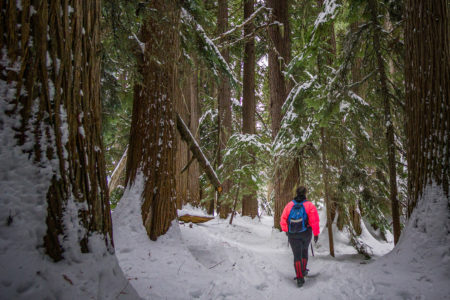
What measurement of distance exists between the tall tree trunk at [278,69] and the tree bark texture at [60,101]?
19.8ft

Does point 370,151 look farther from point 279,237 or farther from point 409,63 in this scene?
point 279,237

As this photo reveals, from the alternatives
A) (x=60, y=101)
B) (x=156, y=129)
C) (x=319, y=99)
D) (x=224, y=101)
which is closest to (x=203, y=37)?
(x=156, y=129)

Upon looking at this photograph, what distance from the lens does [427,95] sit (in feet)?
12.0

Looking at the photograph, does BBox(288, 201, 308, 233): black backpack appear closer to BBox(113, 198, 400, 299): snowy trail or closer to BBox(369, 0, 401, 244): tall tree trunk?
BBox(113, 198, 400, 299): snowy trail

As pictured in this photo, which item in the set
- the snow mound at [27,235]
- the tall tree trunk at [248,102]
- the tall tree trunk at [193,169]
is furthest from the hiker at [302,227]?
the tall tree trunk at [193,169]

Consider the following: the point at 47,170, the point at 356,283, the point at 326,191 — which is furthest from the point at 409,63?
the point at 47,170

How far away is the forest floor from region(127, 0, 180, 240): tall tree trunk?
30 cm

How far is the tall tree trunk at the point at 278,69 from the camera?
7590mm

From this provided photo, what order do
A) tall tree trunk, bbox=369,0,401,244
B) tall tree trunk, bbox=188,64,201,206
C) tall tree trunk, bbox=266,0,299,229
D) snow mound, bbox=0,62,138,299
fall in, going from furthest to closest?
1. tall tree trunk, bbox=188,64,201,206
2. tall tree trunk, bbox=266,0,299,229
3. tall tree trunk, bbox=369,0,401,244
4. snow mound, bbox=0,62,138,299

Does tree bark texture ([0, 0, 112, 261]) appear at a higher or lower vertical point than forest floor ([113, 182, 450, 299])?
higher

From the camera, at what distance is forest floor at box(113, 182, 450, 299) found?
3053 millimetres

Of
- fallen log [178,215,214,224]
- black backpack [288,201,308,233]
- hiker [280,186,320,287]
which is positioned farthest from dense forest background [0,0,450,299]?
fallen log [178,215,214,224]

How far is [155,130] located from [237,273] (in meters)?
3.06

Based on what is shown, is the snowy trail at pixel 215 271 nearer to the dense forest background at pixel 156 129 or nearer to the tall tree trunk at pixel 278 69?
the dense forest background at pixel 156 129
